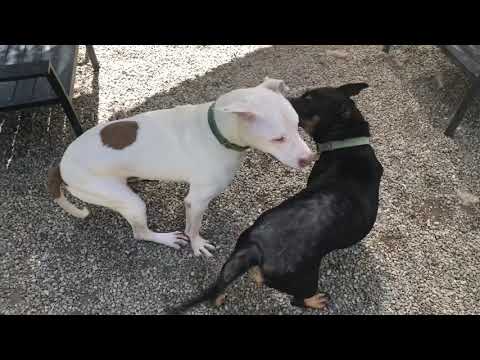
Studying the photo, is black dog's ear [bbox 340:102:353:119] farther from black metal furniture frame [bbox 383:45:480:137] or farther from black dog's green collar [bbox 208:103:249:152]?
black metal furniture frame [bbox 383:45:480:137]

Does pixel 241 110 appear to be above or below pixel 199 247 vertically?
above

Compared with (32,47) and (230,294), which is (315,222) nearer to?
(230,294)

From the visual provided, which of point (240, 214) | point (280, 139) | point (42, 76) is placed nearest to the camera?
point (280, 139)

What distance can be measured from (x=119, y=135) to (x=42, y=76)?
3.78 feet

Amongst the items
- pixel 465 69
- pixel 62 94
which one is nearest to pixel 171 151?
pixel 62 94

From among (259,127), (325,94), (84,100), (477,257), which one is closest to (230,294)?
(259,127)

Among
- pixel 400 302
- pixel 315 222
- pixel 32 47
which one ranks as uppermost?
pixel 32 47

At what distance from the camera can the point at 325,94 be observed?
3141 millimetres

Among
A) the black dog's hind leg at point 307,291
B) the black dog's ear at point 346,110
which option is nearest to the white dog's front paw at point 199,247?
the black dog's hind leg at point 307,291

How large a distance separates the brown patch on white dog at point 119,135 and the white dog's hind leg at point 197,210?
0.59 m

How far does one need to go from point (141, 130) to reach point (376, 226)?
2.37 meters

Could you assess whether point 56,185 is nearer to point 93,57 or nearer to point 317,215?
point 317,215

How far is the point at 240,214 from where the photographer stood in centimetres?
375

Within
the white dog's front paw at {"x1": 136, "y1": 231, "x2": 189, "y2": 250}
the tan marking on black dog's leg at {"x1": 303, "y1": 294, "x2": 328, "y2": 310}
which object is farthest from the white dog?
the tan marking on black dog's leg at {"x1": 303, "y1": 294, "x2": 328, "y2": 310}
